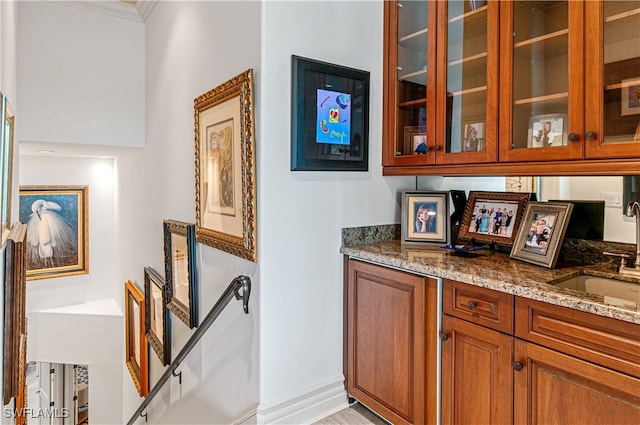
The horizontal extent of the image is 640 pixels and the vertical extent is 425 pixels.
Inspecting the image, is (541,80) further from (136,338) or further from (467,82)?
(136,338)

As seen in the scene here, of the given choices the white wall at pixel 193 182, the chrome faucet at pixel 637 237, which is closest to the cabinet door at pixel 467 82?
the chrome faucet at pixel 637 237

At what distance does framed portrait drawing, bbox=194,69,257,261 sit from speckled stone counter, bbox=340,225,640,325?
50cm

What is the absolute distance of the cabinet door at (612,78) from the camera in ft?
4.19

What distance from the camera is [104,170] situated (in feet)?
16.4

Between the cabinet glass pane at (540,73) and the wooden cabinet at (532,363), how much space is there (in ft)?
2.12

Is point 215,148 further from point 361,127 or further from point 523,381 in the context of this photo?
point 523,381

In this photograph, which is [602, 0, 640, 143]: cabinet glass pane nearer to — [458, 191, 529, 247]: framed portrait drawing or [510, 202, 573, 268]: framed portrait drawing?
[510, 202, 573, 268]: framed portrait drawing

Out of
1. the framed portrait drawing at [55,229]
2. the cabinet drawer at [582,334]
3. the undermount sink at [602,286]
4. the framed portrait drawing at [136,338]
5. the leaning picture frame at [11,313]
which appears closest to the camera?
the cabinet drawer at [582,334]

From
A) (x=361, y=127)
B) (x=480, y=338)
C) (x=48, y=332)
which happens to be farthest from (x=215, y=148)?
(x=48, y=332)

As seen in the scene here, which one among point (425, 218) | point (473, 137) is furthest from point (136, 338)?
point (473, 137)

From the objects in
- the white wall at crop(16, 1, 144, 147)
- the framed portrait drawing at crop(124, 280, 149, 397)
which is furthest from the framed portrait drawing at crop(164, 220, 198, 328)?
the white wall at crop(16, 1, 144, 147)

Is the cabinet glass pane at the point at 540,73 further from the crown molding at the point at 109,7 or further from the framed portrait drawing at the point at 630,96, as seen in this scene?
Answer: the crown molding at the point at 109,7

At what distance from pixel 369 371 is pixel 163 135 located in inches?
95.6

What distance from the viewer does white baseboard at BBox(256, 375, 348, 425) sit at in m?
1.71
